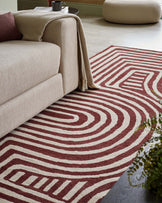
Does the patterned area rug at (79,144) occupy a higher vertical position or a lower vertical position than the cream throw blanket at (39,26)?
lower

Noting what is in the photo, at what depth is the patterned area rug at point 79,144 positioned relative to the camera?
1.88 m

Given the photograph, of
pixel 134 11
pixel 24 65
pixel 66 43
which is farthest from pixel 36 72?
pixel 134 11

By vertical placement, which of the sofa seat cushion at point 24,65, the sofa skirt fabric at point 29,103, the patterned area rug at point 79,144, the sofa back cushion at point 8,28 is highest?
the sofa back cushion at point 8,28

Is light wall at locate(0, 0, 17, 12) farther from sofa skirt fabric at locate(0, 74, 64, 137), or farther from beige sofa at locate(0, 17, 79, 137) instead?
sofa skirt fabric at locate(0, 74, 64, 137)

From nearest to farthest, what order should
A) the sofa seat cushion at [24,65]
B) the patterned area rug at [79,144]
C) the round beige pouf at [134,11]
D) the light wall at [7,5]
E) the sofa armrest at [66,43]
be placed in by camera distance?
the patterned area rug at [79,144], the sofa seat cushion at [24,65], the sofa armrest at [66,43], the light wall at [7,5], the round beige pouf at [134,11]

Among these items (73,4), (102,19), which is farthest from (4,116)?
(73,4)

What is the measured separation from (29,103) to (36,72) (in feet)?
0.69

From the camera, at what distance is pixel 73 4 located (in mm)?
6527

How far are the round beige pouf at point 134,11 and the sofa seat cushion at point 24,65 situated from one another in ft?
9.87

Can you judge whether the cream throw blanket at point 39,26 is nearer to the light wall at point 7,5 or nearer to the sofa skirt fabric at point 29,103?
the sofa skirt fabric at point 29,103

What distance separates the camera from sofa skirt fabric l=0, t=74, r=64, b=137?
2258 millimetres

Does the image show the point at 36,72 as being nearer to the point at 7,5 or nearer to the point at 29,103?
the point at 29,103

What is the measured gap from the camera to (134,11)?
214 inches

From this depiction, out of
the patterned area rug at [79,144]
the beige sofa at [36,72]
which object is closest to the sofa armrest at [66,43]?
the beige sofa at [36,72]
